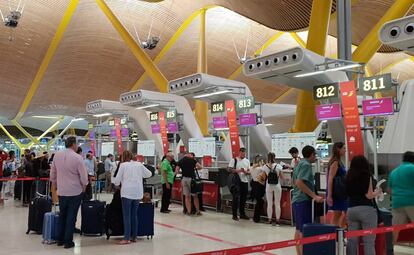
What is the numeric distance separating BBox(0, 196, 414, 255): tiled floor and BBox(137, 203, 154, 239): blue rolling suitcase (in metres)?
0.17

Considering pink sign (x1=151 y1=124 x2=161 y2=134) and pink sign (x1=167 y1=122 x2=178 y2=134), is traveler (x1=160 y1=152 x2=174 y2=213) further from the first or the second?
pink sign (x1=151 y1=124 x2=161 y2=134)

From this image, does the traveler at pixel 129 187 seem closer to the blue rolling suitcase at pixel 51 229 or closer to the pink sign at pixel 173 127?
the blue rolling suitcase at pixel 51 229

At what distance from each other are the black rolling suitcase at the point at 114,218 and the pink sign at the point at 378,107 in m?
5.26

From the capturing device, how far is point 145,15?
29109 mm

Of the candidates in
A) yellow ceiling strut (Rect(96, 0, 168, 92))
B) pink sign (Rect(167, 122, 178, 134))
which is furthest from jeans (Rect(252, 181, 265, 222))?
yellow ceiling strut (Rect(96, 0, 168, 92))

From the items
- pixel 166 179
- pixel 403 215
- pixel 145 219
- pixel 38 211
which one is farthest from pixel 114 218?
pixel 403 215

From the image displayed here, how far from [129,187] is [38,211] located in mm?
2123

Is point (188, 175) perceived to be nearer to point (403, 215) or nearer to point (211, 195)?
point (211, 195)

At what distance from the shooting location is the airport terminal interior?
6129 mm

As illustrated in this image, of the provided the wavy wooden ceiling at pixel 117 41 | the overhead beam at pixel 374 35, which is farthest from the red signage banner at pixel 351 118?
the wavy wooden ceiling at pixel 117 41

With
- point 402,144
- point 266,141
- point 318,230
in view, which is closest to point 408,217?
point 318,230

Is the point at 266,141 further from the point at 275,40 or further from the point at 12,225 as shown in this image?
the point at 275,40

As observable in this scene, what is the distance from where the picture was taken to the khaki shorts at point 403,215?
5.90 metres

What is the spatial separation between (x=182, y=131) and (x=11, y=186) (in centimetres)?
722
